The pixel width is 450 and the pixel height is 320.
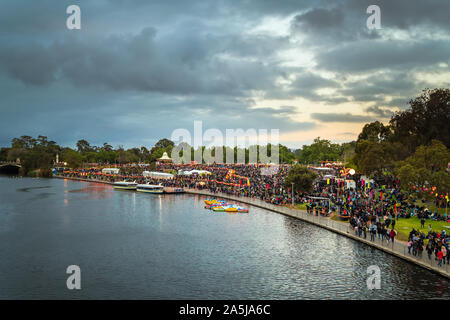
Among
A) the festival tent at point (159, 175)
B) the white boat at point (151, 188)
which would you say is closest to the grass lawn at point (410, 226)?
the white boat at point (151, 188)

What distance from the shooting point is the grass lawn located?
3951 centimetres

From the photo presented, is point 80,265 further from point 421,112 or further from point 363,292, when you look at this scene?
point 421,112

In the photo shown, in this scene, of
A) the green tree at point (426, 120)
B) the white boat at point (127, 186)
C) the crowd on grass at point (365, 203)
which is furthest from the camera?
the white boat at point (127, 186)

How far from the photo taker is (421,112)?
84000 millimetres

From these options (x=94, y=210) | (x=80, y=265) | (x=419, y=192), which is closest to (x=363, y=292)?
(x=80, y=265)

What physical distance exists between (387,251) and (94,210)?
5740cm

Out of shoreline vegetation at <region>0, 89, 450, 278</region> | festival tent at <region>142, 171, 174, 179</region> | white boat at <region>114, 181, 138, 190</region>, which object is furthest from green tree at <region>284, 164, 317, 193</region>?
festival tent at <region>142, 171, 174, 179</region>

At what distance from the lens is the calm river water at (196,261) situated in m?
→ 28.1

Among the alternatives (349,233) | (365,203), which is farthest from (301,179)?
(349,233)

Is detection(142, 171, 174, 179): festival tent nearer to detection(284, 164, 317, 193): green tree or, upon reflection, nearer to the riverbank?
the riverbank

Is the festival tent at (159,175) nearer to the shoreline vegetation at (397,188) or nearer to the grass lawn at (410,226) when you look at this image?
the shoreline vegetation at (397,188)

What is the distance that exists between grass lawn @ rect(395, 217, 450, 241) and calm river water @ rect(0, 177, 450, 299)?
5093 millimetres

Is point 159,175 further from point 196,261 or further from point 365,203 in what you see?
point 196,261

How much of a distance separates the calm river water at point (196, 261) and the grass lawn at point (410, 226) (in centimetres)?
509
